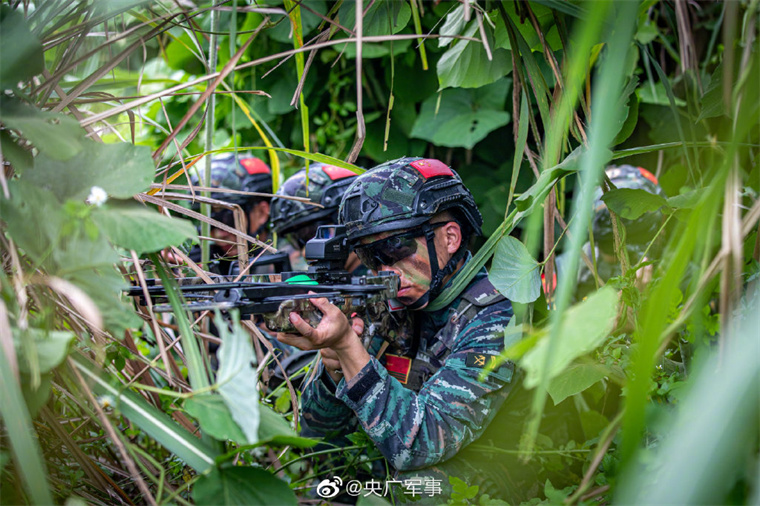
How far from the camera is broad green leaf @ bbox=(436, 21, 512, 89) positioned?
2021mm

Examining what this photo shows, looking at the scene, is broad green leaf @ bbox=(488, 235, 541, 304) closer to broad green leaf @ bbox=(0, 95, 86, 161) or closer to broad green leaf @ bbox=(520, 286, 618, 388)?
broad green leaf @ bbox=(520, 286, 618, 388)

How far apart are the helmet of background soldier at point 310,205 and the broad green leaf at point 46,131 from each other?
216 centimetres

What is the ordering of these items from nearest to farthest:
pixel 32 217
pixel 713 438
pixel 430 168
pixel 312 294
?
1. pixel 713 438
2. pixel 32 217
3. pixel 312 294
4. pixel 430 168

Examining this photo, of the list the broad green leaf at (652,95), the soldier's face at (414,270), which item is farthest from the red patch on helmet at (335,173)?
the broad green leaf at (652,95)

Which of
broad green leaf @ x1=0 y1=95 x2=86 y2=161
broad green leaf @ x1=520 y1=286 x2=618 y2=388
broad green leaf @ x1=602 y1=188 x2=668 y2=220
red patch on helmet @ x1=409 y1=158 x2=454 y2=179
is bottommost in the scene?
broad green leaf @ x1=520 y1=286 x2=618 y2=388

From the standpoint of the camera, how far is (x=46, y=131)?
101 centimetres

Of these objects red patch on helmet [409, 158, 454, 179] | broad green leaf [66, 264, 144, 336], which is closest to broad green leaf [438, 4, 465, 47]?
red patch on helmet [409, 158, 454, 179]

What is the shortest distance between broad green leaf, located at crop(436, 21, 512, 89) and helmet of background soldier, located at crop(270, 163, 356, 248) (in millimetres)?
→ 1274

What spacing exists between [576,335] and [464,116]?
3.12 meters

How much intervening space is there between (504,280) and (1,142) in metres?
1.11

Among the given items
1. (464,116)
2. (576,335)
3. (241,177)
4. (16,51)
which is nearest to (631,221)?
(464,116)

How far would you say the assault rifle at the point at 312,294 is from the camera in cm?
136

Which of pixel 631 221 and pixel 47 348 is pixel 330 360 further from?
pixel 631 221

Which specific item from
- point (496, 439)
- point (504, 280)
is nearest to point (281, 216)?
point (496, 439)
